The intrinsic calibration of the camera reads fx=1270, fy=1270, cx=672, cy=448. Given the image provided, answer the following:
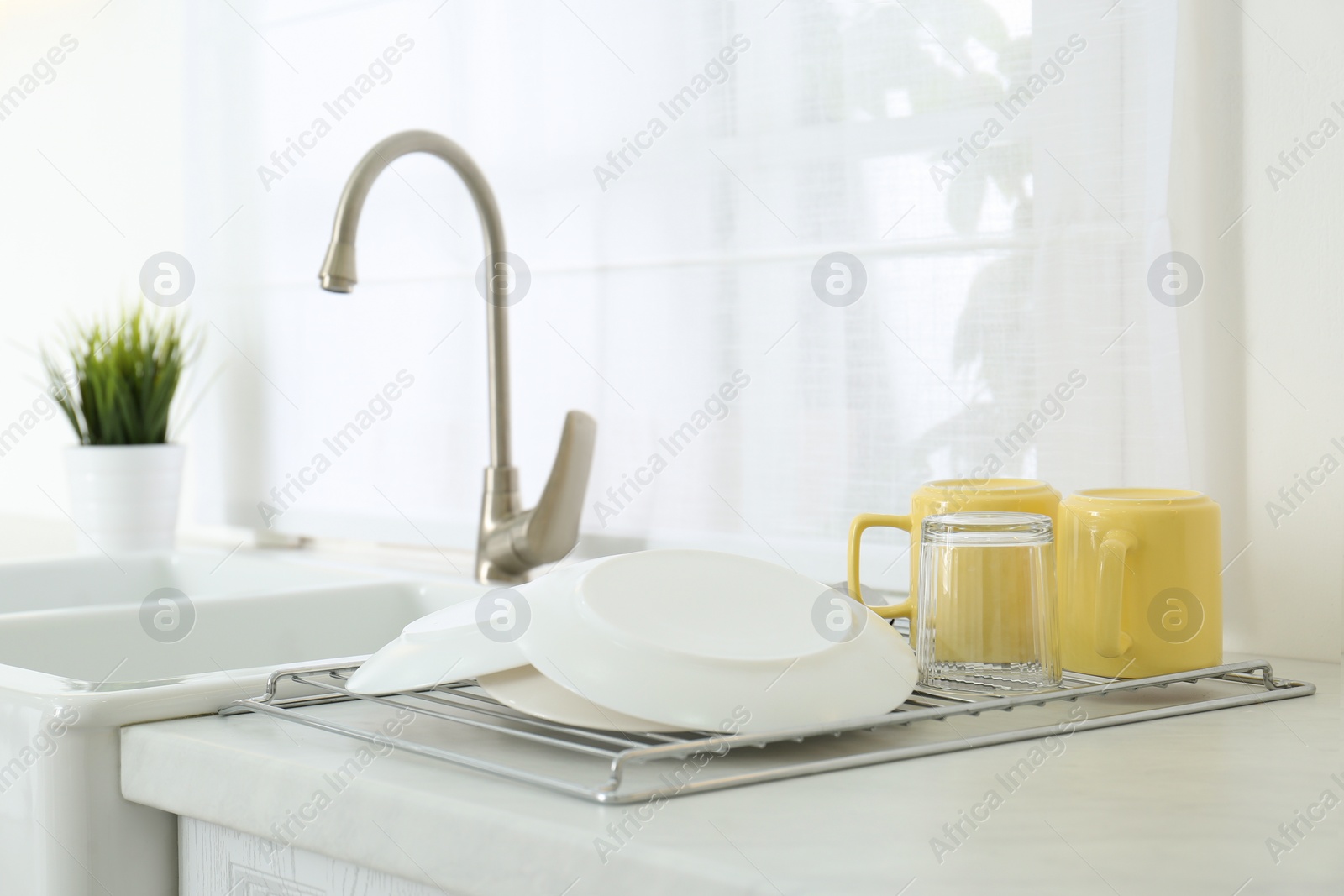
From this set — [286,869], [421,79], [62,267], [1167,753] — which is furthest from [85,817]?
[62,267]

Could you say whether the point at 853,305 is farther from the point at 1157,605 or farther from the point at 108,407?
the point at 108,407

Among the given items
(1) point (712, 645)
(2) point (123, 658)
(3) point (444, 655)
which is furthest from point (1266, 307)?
(2) point (123, 658)

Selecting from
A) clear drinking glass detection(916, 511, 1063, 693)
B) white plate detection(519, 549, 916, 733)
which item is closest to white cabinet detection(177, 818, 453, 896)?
white plate detection(519, 549, 916, 733)

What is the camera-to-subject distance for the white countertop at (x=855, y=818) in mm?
454

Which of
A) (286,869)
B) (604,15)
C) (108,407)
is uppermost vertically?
(604,15)

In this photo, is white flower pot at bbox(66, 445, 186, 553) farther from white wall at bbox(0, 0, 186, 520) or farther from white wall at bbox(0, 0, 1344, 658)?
white wall at bbox(0, 0, 1344, 658)

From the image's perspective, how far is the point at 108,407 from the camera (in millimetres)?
1576

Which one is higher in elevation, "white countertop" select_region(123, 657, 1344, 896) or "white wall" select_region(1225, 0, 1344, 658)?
"white wall" select_region(1225, 0, 1344, 658)

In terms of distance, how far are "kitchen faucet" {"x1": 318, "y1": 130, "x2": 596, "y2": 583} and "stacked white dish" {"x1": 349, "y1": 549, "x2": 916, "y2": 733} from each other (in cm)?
50

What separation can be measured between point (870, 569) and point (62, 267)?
5.37ft

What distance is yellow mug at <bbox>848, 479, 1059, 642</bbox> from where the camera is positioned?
0.81 metres

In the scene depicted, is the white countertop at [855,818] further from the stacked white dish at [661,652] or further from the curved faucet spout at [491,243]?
the curved faucet spout at [491,243]

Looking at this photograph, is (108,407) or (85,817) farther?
(108,407)

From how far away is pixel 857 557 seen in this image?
2.76 ft
